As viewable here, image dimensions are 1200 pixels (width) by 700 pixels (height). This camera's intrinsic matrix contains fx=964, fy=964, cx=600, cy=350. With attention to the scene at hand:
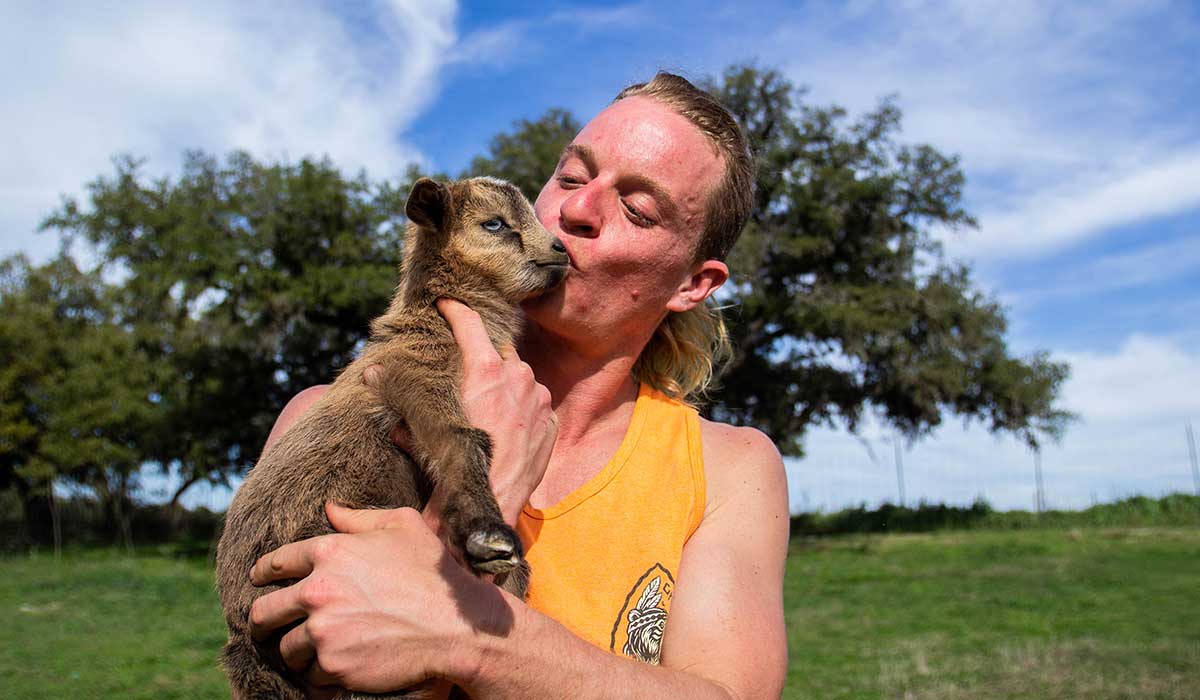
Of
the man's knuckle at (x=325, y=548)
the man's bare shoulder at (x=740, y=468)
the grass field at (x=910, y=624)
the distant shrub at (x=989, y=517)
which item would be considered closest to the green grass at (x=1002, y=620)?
the grass field at (x=910, y=624)

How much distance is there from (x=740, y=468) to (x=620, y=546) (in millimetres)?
528

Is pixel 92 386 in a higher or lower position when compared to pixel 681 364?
higher

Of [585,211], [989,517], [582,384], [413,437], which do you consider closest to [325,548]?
[413,437]

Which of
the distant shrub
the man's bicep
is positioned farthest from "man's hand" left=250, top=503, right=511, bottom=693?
the distant shrub

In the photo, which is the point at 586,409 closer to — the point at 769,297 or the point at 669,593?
the point at 669,593

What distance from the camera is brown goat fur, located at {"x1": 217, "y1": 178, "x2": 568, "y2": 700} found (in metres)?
2.62

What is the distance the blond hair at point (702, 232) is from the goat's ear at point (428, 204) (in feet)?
2.58

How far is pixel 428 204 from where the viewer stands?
375 cm

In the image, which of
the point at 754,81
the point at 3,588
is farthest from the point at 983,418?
the point at 3,588

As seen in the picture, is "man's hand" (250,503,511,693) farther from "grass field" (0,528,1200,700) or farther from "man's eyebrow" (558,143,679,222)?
"grass field" (0,528,1200,700)

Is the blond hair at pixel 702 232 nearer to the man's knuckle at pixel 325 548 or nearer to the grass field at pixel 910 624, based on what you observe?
the man's knuckle at pixel 325 548

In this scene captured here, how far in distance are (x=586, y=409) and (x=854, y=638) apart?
34.8 ft

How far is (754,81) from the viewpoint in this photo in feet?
94.1

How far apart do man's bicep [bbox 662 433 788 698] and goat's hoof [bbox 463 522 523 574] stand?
1.97ft
